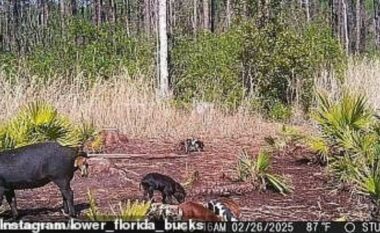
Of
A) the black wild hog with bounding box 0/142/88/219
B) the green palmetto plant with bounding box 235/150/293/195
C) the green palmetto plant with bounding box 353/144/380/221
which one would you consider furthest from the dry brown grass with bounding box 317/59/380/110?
the black wild hog with bounding box 0/142/88/219

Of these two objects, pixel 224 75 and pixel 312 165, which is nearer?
pixel 312 165

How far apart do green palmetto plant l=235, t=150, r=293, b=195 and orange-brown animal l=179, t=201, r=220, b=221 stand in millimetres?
2387

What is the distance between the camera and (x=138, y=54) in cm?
1662

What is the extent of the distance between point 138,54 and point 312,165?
8.64 m

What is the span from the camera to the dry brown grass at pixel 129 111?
1189cm

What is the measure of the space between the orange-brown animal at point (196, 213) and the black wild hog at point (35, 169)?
1.36m

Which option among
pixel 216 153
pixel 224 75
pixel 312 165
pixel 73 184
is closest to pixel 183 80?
pixel 224 75

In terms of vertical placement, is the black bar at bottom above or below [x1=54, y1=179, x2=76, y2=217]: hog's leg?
above

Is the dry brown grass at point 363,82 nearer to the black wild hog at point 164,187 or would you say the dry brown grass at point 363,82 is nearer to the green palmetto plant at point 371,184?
the green palmetto plant at point 371,184

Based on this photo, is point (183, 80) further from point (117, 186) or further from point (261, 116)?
point (117, 186)

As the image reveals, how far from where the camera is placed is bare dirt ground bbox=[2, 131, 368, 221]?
238 inches

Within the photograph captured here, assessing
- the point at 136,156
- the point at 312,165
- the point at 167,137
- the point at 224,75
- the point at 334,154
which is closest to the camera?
the point at 334,154

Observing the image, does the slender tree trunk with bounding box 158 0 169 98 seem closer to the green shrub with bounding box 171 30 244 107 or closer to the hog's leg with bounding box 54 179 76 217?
the green shrub with bounding box 171 30 244 107

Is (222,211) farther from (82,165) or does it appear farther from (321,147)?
(321,147)
